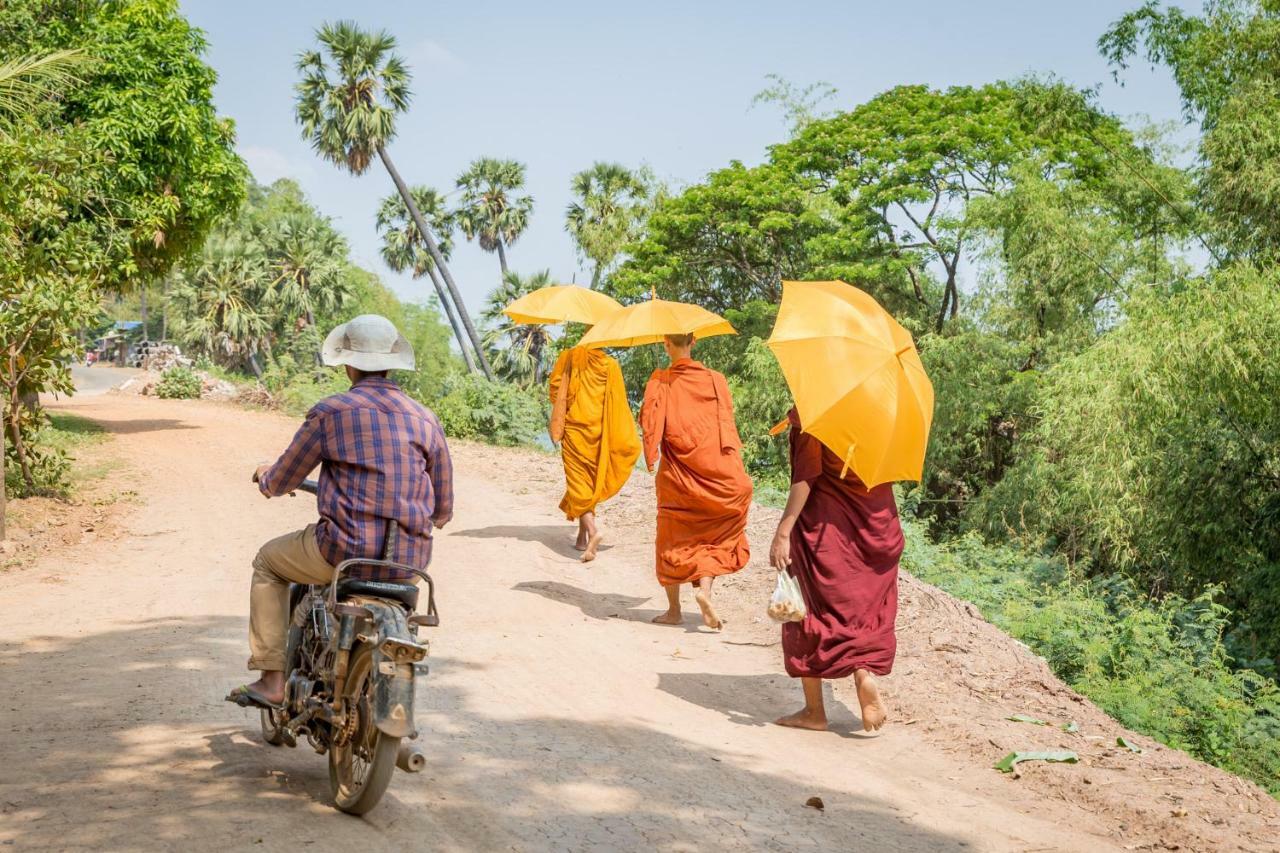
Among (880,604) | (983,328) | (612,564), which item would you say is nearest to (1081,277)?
(983,328)

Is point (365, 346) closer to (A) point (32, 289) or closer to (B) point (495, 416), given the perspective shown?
(A) point (32, 289)

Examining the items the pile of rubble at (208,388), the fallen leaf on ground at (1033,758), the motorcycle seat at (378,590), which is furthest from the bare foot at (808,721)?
the pile of rubble at (208,388)

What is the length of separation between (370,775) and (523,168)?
47.7 m

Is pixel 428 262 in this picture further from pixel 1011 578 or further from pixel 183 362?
pixel 1011 578

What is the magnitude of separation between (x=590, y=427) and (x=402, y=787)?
6.25 m

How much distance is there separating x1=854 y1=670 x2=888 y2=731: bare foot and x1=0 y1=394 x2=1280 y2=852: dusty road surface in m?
0.12

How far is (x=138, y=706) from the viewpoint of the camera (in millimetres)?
5406

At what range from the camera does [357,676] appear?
4.06 metres

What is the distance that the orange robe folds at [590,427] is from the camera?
1043 cm

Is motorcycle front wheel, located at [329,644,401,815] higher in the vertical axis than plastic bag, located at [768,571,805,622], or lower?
lower

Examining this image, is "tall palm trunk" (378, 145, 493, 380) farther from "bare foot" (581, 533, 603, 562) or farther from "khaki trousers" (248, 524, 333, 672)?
"khaki trousers" (248, 524, 333, 672)

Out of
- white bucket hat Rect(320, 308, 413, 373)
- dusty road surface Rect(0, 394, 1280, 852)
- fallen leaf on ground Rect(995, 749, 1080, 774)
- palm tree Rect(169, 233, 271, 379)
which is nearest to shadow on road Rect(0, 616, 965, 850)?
dusty road surface Rect(0, 394, 1280, 852)

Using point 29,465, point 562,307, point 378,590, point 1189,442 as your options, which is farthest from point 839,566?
point 1189,442

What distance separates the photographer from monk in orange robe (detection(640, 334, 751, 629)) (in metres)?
8.10
